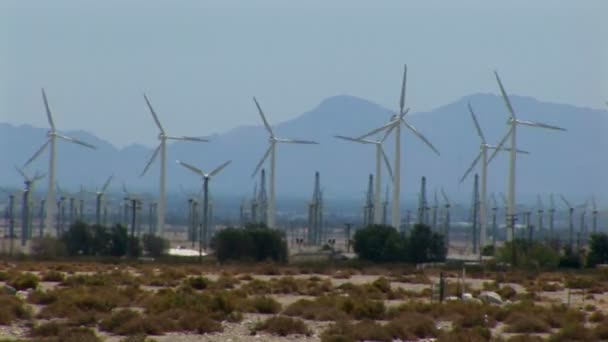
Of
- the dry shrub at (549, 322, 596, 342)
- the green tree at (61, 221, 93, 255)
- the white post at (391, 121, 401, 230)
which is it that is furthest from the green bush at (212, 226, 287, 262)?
the dry shrub at (549, 322, 596, 342)

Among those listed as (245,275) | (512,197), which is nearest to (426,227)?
→ (512,197)

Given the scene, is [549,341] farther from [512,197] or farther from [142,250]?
[142,250]

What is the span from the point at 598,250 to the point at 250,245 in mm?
27116

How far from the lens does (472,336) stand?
37.2m

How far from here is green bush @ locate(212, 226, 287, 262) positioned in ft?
341

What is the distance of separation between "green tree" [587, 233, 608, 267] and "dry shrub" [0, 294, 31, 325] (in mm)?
70437

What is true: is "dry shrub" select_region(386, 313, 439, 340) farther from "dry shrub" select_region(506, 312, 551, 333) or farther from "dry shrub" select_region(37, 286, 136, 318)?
"dry shrub" select_region(37, 286, 136, 318)

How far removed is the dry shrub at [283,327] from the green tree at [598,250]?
230 feet

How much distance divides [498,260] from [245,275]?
3696 centimetres

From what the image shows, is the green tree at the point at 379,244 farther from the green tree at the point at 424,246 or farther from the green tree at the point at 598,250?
the green tree at the point at 598,250

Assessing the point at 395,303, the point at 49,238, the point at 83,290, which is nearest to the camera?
the point at 83,290

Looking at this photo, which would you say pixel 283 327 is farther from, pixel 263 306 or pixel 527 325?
pixel 527 325

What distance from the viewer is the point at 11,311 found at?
133 ft

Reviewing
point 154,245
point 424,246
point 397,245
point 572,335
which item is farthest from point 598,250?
point 572,335
